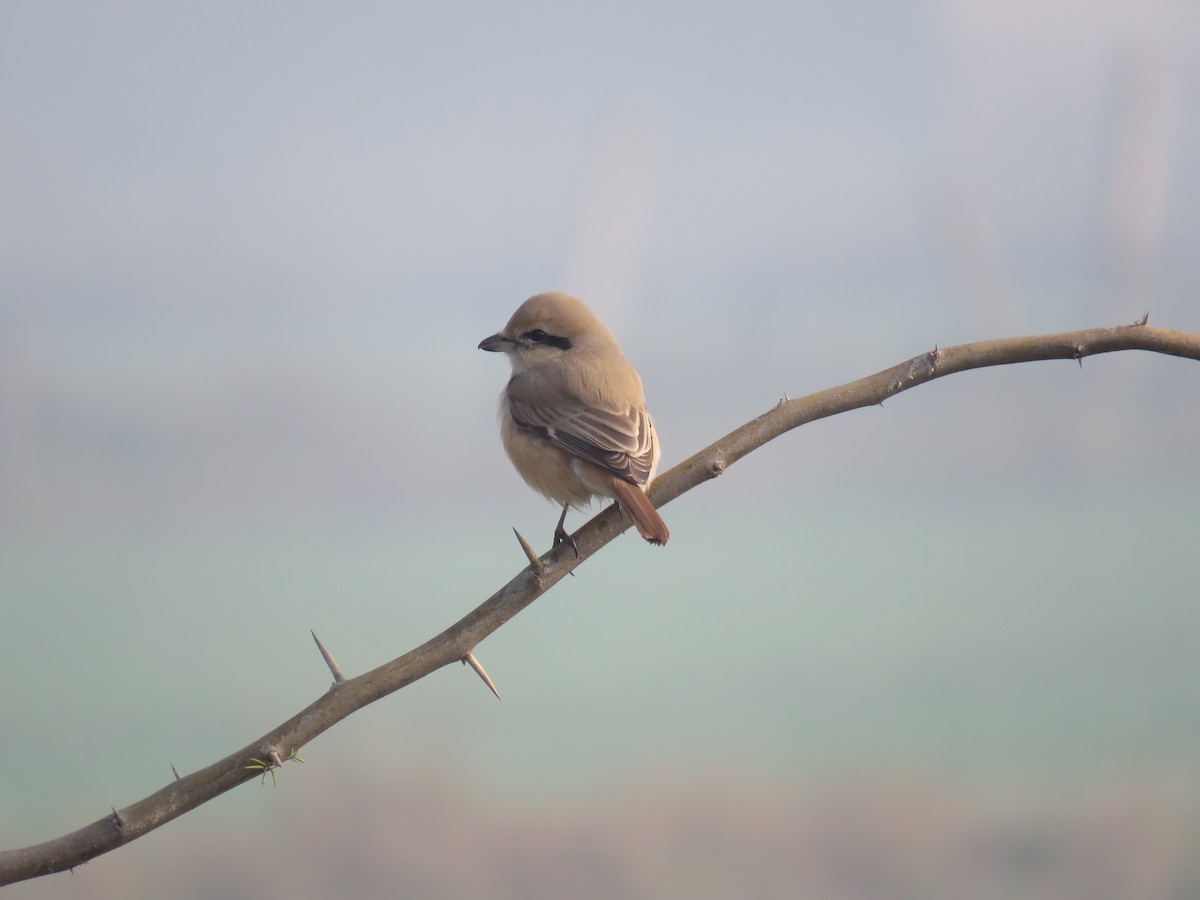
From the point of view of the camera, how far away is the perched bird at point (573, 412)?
10.8 feet

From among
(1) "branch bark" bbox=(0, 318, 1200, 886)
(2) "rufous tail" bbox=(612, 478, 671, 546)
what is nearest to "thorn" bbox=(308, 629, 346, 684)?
(1) "branch bark" bbox=(0, 318, 1200, 886)

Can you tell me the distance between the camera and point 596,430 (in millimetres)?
3436

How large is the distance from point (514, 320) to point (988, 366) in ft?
5.99

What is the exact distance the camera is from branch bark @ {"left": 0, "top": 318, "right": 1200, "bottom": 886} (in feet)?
7.16

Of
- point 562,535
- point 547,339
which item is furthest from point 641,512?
point 547,339

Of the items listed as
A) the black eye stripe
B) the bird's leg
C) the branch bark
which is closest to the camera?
the branch bark

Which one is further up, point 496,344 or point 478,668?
point 496,344

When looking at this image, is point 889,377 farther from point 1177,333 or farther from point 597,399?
point 597,399

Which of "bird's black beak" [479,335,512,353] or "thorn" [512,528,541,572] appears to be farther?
"bird's black beak" [479,335,512,353]

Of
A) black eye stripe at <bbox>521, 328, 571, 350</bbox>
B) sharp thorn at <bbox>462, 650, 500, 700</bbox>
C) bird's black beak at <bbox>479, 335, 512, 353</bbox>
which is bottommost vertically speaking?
sharp thorn at <bbox>462, 650, 500, 700</bbox>

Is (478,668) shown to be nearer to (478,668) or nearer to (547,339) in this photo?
(478,668)

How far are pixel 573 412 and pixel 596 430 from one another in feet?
0.51

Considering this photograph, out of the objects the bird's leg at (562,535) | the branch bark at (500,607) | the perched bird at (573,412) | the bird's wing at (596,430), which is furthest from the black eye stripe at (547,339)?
the branch bark at (500,607)

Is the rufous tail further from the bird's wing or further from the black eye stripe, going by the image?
the black eye stripe
